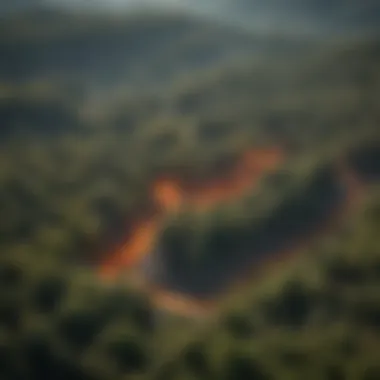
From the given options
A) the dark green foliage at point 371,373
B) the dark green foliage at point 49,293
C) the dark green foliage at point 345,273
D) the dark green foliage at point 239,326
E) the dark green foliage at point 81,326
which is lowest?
the dark green foliage at point 371,373

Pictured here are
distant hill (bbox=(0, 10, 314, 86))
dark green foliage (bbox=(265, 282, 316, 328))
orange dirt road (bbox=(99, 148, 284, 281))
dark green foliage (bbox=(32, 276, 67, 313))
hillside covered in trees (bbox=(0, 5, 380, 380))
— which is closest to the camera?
hillside covered in trees (bbox=(0, 5, 380, 380))

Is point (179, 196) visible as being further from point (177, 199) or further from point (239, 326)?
point (239, 326)

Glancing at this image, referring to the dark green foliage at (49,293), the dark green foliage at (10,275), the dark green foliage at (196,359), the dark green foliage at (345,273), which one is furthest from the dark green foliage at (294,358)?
the dark green foliage at (10,275)

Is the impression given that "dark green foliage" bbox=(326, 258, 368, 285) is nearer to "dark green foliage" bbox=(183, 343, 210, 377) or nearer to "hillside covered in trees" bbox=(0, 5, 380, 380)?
"hillside covered in trees" bbox=(0, 5, 380, 380)

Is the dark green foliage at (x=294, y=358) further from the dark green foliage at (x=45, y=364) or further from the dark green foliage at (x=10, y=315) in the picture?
the dark green foliage at (x=10, y=315)

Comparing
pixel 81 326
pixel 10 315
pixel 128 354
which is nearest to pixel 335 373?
pixel 128 354

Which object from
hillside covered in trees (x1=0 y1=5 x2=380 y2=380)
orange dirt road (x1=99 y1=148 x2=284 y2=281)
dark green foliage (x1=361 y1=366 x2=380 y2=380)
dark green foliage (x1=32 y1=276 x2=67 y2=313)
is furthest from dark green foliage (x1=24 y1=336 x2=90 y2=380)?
dark green foliage (x1=361 y1=366 x2=380 y2=380)

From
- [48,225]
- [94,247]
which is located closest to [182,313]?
[94,247]

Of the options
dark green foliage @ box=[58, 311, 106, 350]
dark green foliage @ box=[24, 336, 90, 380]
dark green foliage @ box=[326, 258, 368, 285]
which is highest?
dark green foliage @ box=[326, 258, 368, 285]
